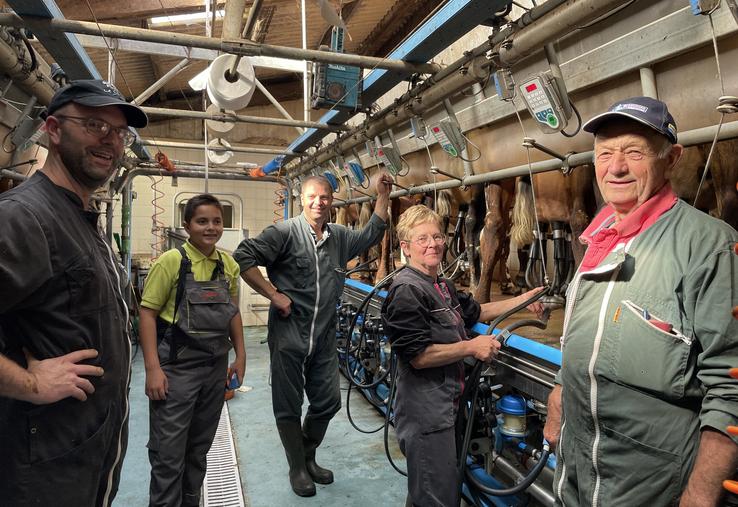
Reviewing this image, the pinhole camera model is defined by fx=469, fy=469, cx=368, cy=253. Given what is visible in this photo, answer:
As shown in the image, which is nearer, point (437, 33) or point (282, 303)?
point (437, 33)

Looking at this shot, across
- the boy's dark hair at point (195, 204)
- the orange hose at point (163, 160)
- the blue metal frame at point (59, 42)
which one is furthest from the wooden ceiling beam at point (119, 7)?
the boy's dark hair at point (195, 204)

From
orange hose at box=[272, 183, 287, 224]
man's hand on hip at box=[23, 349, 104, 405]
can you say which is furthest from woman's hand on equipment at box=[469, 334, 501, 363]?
orange hose at box=[272, 183, 287, 224]

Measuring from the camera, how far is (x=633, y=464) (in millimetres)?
1021

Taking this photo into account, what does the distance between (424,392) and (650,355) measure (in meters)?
0.94

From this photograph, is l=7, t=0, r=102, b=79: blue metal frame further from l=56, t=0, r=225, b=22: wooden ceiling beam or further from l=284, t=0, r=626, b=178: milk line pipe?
l=284, t=0, r=626, b=178: milk line pipe

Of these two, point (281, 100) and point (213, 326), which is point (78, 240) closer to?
point (213, 326)

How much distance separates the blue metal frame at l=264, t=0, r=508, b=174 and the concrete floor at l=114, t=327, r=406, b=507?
2336 millimetres

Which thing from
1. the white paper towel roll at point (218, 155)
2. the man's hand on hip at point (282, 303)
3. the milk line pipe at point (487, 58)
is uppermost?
the white paper towel roll at point (218, 155)

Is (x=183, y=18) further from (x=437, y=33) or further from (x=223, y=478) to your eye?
(x=223, y=478)

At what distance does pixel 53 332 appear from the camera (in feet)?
3.77

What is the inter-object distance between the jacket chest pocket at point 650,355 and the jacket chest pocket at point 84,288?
129 cm

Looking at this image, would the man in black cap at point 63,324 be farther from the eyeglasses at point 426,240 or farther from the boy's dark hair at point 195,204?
the eyeglasses at point 426,240

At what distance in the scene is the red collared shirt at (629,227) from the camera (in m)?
1.11

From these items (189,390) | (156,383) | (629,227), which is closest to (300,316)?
(189,390)
